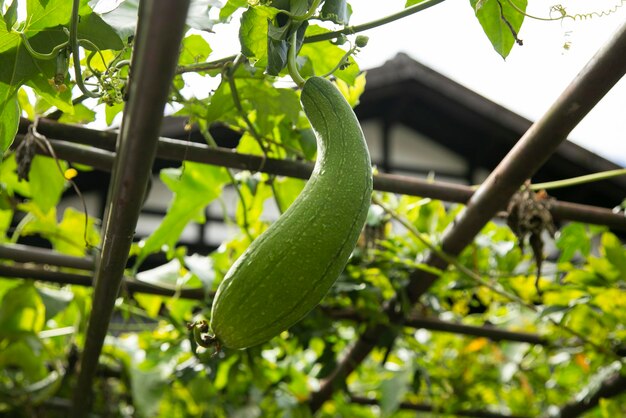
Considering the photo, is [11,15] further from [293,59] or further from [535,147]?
[535,147]

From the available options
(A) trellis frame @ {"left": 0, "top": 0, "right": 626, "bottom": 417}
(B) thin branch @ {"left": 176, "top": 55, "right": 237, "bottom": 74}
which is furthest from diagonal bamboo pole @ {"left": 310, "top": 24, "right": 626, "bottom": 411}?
(B) thin branch @ {"left": 176, "top": 55, "right": 237, "bottom": 74}

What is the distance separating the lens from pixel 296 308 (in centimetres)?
66

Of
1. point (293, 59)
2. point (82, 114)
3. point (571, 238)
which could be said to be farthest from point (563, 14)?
point (571, 238)

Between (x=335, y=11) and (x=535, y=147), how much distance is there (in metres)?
0.42

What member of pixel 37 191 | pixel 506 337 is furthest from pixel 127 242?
pixel 506 337

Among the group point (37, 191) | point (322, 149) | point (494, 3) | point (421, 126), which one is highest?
point (494, 3)

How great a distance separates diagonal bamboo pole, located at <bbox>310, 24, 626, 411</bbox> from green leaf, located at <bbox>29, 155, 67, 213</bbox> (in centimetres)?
79

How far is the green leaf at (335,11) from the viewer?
2.60ft

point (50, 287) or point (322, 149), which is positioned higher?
point (322, 149)

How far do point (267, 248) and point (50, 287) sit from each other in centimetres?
151

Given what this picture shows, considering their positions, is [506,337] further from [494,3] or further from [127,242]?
[127,242]

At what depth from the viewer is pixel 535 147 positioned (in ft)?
3.50

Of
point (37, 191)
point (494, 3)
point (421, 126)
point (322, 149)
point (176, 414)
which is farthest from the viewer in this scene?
point (421, 126)

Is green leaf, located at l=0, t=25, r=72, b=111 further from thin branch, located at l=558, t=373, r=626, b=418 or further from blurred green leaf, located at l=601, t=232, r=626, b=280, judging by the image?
thin branch, located at l=558, t=373, r=626, b=418
